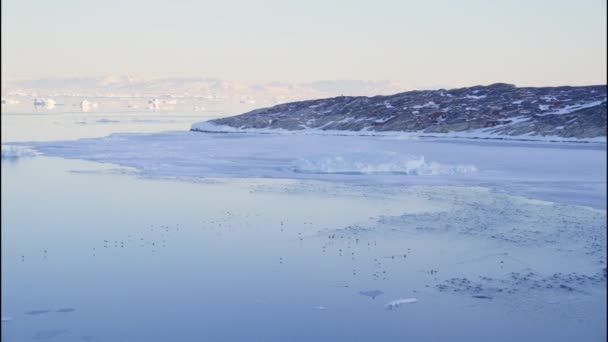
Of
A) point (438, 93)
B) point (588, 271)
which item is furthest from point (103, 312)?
point (438, 93)

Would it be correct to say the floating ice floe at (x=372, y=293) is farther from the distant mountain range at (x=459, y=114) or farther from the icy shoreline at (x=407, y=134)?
the distant mountain range at (x=459, y=114)

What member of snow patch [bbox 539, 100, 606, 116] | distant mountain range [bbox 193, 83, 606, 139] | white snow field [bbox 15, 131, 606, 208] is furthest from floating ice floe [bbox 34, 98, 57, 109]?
snow patch [bbox 539, 100, 606, 116]

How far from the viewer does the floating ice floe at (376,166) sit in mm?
26109

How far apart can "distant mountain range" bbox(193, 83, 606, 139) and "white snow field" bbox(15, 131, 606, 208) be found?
9.67m

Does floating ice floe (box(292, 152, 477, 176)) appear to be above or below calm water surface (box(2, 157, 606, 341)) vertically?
above

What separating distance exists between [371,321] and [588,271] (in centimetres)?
479

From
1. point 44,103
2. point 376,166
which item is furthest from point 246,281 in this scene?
point 44,103

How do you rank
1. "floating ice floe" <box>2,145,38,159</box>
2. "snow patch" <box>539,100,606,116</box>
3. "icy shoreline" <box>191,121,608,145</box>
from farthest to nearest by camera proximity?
"snow patch" <box>539,100,606,116</box> < "icy shoreline" <box>191,121,608,145</box> < "floating ice floe" <box>2,145,38,159</box>

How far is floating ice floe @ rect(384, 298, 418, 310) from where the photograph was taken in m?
8.77

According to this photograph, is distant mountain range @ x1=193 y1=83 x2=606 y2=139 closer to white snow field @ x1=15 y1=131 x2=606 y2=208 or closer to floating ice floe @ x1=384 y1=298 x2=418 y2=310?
white snow field @ x1=15 y1=131 x2=606 y2=208

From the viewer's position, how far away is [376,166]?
26.6 m

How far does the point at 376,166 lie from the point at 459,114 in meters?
36.3

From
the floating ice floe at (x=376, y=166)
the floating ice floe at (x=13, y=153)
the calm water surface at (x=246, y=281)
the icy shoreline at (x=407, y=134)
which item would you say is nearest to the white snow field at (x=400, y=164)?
the floating ice floe at (x=376, y=166)

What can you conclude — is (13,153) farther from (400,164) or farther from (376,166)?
(400,164)
